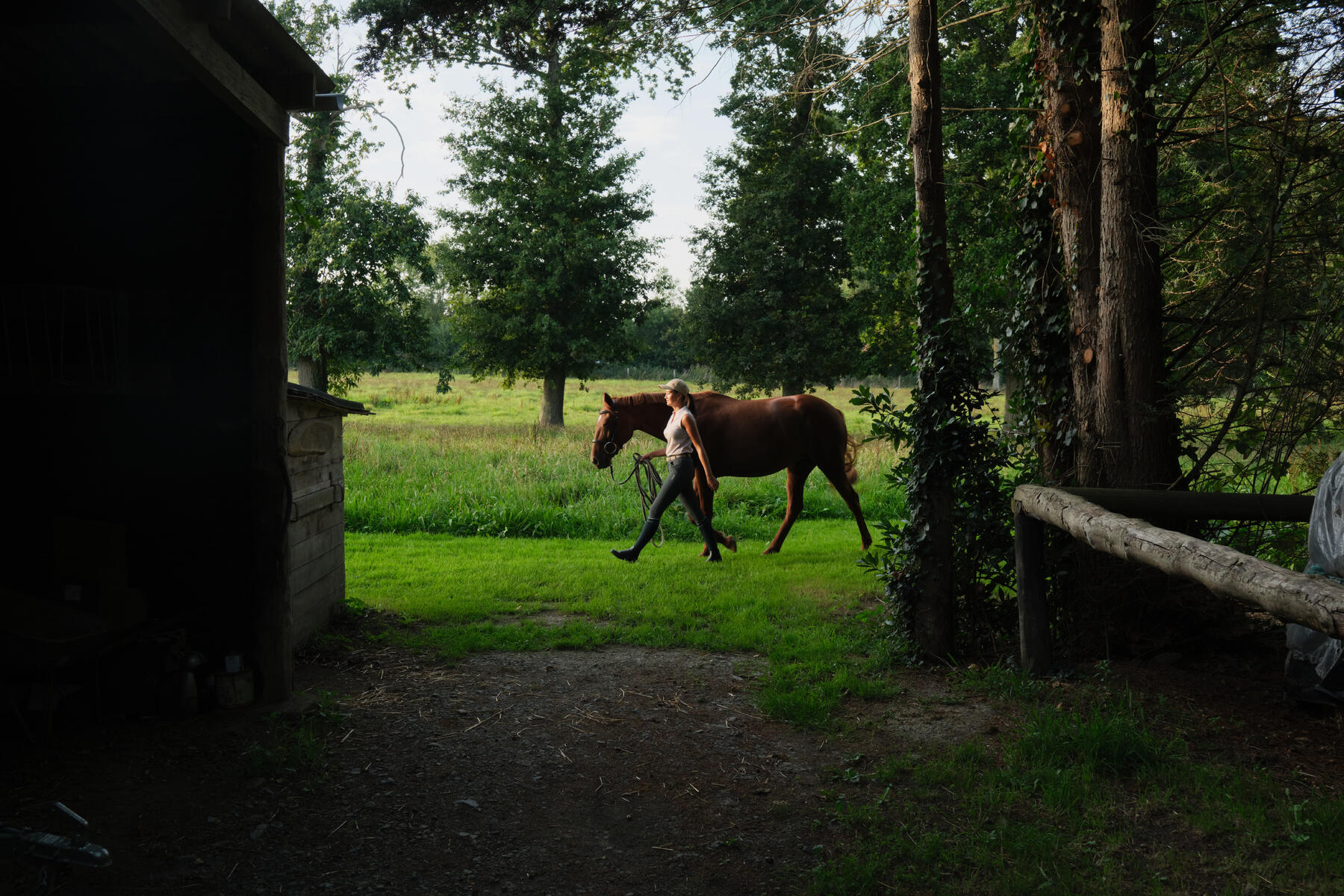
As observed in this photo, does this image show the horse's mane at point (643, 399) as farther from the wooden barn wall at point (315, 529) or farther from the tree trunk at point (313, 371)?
the tree trunk at point (313, 371)

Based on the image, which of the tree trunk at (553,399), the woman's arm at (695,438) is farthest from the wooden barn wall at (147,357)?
the tree trunk at (553,399)

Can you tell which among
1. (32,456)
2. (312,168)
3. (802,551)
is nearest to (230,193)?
(32,456)

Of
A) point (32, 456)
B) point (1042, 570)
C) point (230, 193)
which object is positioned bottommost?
point (1042, 570)

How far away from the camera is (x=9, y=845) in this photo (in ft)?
8.33

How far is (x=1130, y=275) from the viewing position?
4977mm

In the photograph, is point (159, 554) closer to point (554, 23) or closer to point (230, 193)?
point (230, 193)

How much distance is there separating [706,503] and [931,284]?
14.7 ft

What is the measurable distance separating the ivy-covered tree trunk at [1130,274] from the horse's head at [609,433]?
19.2 ft

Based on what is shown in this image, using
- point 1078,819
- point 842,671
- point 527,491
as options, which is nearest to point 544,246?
point 527,491

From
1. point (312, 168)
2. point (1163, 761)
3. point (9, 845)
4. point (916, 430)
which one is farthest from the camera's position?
point (312, 168)

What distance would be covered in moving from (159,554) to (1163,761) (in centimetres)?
523

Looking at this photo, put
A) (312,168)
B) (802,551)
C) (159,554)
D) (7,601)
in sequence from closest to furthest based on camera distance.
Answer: (7,601), (159,554), (802,551), (312,168)

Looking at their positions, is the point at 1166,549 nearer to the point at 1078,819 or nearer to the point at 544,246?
the point at 1078,819

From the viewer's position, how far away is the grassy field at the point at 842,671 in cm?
309
